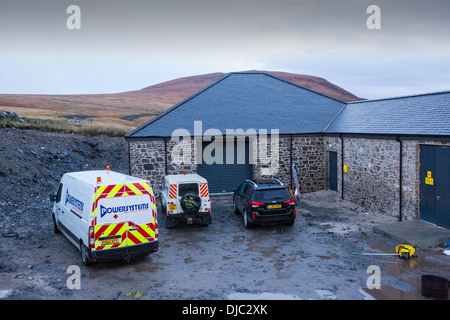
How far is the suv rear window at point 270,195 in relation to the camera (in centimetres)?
1326

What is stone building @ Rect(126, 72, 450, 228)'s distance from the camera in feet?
48.0

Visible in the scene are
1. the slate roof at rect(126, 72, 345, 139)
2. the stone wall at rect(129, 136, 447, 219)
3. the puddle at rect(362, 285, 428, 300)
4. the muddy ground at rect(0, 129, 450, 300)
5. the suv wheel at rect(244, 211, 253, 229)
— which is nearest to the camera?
the puddle at rect(362, 285, 428, 300)

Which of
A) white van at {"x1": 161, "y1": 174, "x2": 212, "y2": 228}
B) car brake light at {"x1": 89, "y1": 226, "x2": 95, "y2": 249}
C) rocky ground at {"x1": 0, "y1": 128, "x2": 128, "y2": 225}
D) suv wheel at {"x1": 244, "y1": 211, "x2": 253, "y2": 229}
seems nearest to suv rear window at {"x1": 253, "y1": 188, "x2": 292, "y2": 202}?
suv wheel at {"x1": 244, "y1": 211, "x2": 253, "y2": 229}

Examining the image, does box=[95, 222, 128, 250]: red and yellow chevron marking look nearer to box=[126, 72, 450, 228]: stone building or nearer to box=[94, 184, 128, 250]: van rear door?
box=[94, 184, 128, 250]: van rear door

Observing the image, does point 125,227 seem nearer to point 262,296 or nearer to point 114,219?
point 114,219

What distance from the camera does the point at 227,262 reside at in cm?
1046

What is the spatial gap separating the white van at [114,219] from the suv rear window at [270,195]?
4553mm

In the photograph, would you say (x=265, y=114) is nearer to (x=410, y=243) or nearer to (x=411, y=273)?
(x=410, y=243)

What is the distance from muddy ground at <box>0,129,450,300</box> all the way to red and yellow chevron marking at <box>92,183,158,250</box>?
842 millimetres

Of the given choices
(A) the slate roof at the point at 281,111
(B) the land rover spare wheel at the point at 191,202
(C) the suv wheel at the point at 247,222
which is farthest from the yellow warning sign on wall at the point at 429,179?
(B) the land rover spare wheel at the point at 191,202

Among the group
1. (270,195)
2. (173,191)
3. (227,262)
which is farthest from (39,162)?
(227,262)

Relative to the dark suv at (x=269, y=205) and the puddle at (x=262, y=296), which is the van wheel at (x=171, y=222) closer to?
the dark suv at (x=269, y=205)

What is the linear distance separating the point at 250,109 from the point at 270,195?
368 inches

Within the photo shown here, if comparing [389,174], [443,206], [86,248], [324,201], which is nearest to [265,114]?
[324,201]
